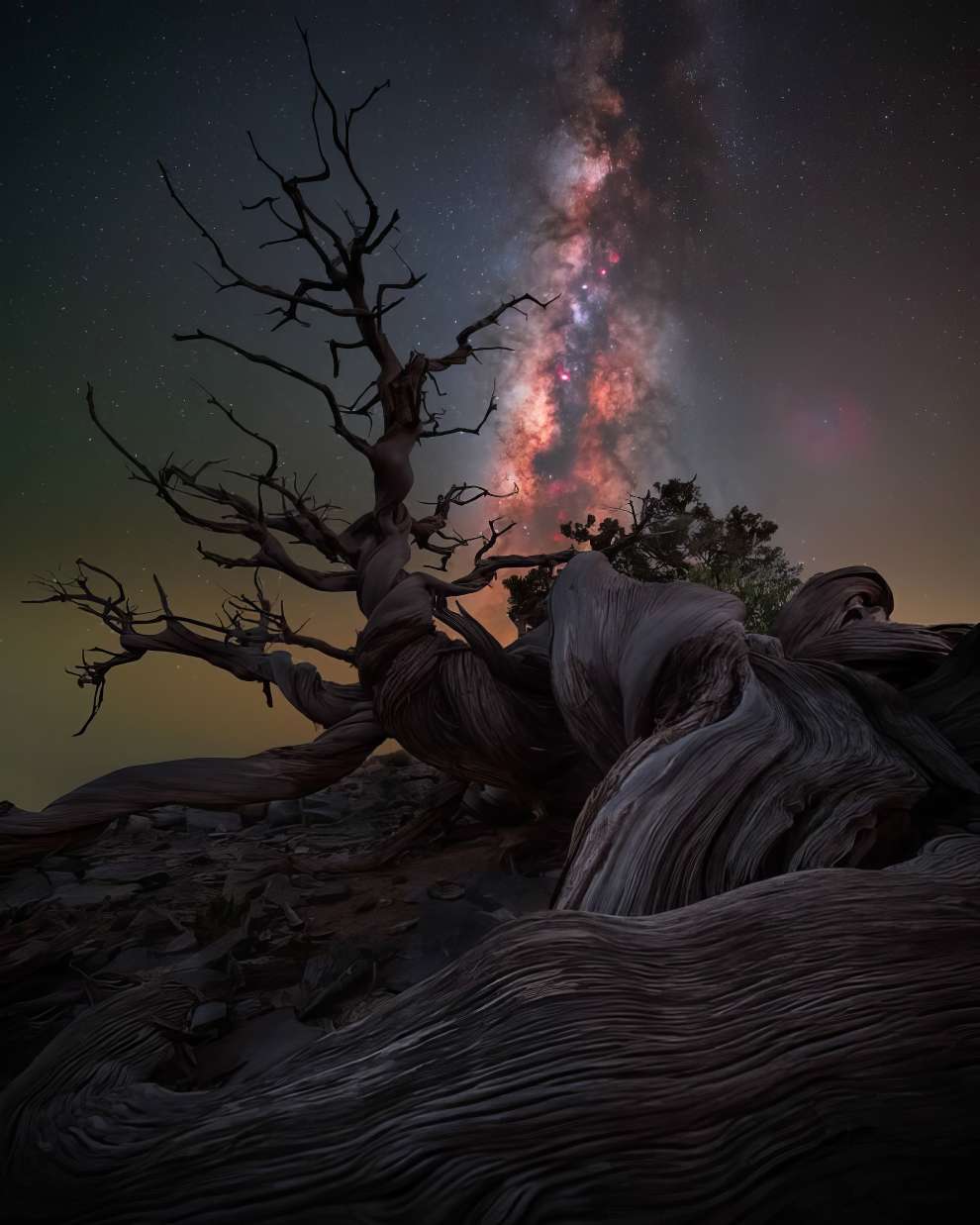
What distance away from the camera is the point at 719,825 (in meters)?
2.18

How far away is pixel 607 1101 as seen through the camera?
912mm

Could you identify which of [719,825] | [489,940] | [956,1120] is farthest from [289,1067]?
[719,825]

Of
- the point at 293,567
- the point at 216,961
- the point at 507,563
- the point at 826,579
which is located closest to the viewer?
the point at 216,961

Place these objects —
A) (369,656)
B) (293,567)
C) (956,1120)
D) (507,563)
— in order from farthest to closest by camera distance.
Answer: (507,563), (293,567), (369,656), (956,1120)

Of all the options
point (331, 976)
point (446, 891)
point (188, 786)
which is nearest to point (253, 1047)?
point (331, 976)

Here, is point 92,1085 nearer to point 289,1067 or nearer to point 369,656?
point 289,1067

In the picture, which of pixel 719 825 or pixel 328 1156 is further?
pixel 719 825

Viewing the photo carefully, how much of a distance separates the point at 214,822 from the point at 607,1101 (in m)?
7.33

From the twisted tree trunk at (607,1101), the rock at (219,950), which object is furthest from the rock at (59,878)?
the twisted tree trunk at (607,1101)

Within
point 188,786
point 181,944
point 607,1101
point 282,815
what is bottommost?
point 181,944

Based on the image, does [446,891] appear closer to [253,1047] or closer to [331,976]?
[331,976]

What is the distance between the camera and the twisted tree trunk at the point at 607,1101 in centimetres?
84

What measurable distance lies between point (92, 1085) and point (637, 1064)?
1.41 meters

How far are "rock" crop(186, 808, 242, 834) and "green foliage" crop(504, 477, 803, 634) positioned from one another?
472cm
